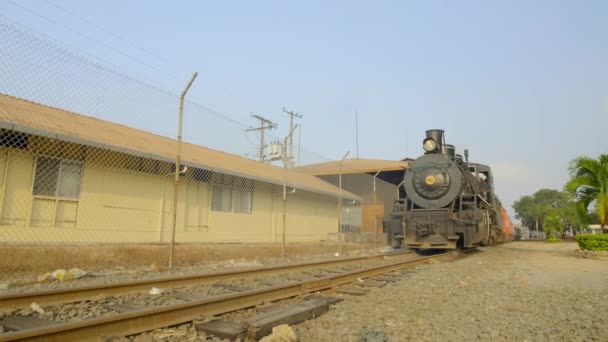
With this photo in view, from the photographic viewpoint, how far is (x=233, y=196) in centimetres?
1457

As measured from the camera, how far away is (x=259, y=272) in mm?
8062

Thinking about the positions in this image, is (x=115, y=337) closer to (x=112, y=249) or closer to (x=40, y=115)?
(x=112, y=249)

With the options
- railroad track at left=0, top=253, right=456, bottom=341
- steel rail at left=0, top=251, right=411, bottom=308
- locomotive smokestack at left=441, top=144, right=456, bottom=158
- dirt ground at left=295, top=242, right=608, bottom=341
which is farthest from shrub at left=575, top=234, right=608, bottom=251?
steel rail at left=0, top=251, right=411, bottom=308

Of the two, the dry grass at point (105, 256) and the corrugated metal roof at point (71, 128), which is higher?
the corrugated metal roof at point (71, 128)

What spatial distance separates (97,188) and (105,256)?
75.7 inches

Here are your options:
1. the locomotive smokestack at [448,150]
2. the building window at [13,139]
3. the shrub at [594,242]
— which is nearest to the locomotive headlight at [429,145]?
the locomotive smokestack at [448,150]

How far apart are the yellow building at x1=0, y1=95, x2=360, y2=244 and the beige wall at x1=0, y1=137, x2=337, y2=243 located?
0.02 m

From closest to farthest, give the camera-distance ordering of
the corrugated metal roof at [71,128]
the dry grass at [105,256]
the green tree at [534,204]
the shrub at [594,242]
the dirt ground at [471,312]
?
the dirt ground at [471,312]
the dry grass at [105,256]
the corrugated metal roof at [71,128]
the shrub at [594,242]
the green tree at [534,204]

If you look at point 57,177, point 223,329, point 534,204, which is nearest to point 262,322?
point 223,329

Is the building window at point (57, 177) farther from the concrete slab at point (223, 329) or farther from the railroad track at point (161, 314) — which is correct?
the concrete slab at point (223, 329)

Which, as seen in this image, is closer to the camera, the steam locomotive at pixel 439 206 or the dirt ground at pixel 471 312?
the dirt ground at pixel 471 312

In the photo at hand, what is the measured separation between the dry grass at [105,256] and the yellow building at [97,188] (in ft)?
2.65

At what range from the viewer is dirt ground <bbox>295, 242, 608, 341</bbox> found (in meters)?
4.03

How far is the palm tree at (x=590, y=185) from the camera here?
14875 millimetres
